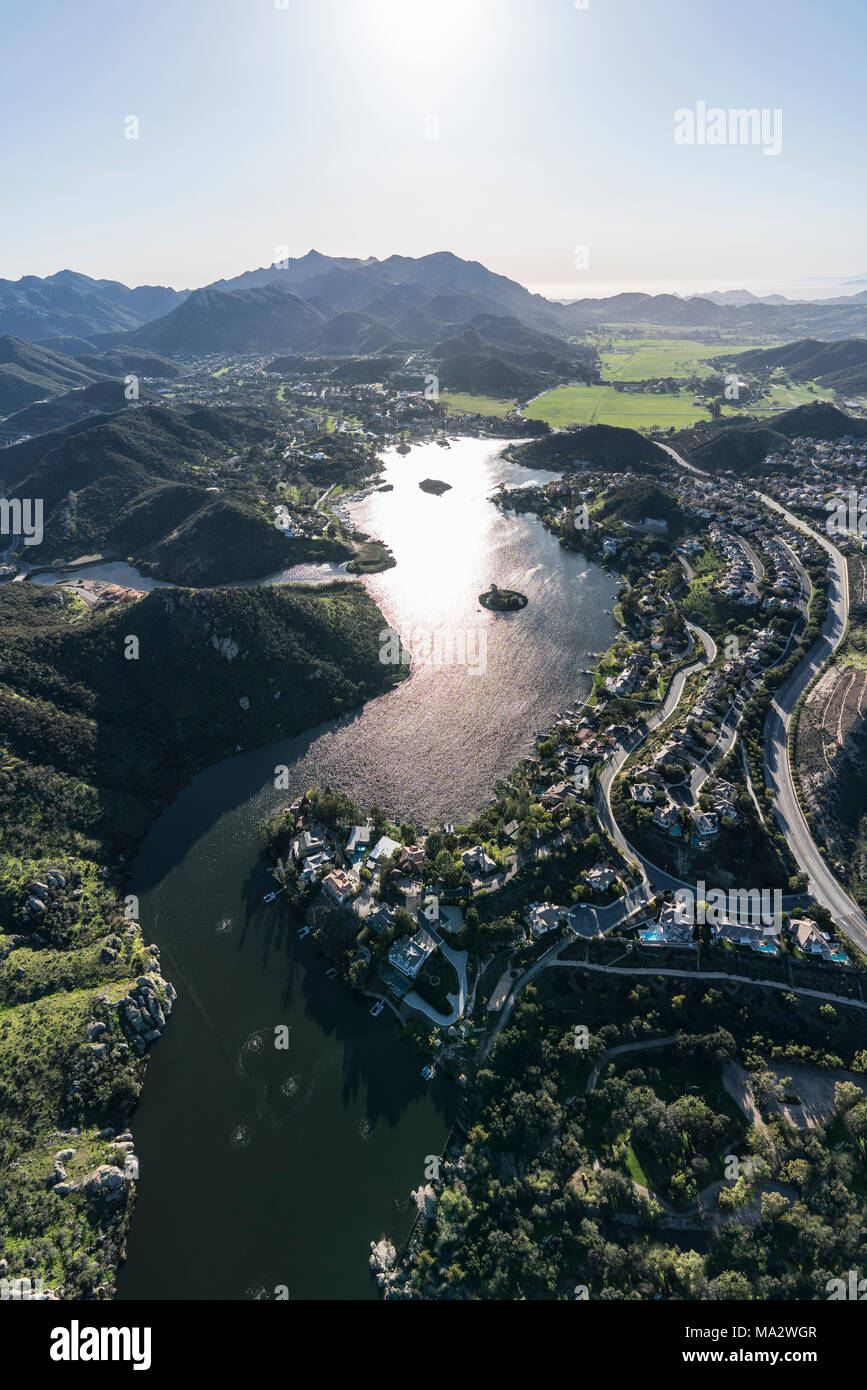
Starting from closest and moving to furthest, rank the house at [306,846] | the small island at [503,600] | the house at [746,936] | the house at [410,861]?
1. the house at [746,936]
2. the house at [410,861]
3. the house at [306,846]
4. the small island at [503,600]

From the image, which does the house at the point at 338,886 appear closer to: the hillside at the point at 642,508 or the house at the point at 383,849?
the house at the point at 383,849

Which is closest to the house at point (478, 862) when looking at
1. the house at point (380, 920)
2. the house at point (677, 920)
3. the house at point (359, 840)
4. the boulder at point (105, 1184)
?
the house at point (380, 920)

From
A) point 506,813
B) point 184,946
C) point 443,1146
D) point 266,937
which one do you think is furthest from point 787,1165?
point 184,946

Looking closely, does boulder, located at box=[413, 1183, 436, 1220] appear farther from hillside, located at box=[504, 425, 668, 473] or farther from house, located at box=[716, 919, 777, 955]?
hillside, located at box=[504, 425, 668, 473]

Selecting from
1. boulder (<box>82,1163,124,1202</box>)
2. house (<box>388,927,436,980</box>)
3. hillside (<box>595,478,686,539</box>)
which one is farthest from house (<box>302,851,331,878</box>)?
hillside (<box>595,478,686,539</box>)

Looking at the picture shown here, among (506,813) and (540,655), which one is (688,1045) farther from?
(540,655)

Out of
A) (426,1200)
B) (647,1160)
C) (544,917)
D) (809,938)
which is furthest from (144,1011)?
(809,938)
